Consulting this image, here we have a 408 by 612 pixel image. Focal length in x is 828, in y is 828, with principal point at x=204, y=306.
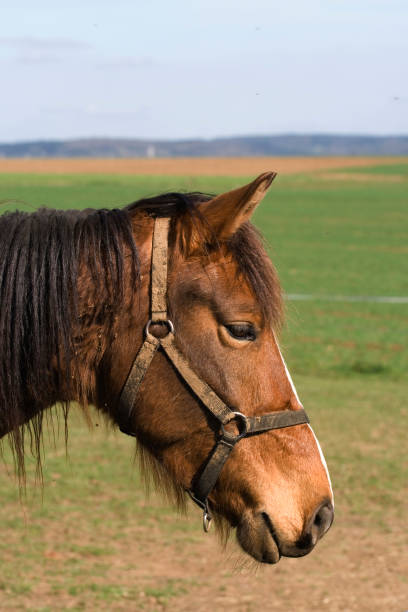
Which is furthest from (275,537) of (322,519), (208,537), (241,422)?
(208,537)

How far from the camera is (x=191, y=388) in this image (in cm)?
254

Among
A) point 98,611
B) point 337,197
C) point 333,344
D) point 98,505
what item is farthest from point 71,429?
point 337,197

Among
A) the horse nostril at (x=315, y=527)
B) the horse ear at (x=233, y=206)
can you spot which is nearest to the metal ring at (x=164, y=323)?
the horse ear at (x=233, y=206)

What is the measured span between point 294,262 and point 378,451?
18775 millimetres

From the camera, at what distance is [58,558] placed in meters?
5.54

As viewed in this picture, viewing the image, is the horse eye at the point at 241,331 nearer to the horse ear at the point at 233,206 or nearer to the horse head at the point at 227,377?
the horse head at the point at 227,377

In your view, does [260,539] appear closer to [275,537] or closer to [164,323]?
[275,537]

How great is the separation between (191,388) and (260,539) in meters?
0.51

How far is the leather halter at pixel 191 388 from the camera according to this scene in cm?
250

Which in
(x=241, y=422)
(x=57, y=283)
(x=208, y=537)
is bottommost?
(x=208, y=537)

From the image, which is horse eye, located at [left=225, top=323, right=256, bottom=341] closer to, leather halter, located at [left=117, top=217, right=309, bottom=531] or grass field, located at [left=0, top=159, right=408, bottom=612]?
leather halter, located at [left=117, top=217, right=309, bottom=531]

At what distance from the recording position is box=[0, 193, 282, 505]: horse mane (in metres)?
2.52

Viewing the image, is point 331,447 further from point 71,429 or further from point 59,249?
point 59,249

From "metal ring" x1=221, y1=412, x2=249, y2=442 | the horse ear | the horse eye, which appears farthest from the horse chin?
the horse ear
